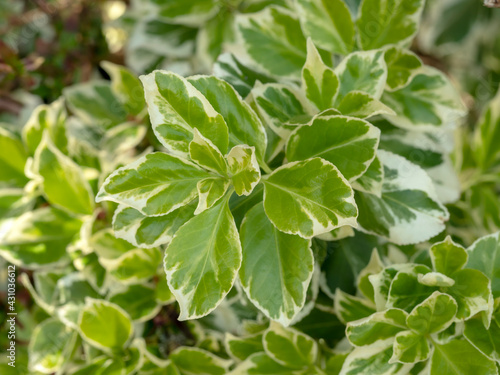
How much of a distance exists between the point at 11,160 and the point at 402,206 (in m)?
0.67

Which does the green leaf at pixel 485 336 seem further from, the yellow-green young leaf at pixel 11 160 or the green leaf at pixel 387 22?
the yellow-green young leaf at pixel 11 160

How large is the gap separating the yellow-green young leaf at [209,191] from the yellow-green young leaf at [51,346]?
0.45m

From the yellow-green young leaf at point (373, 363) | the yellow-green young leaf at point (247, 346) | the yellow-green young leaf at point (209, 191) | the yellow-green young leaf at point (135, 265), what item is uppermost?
the yellow-green young leaf at point (209, 191)

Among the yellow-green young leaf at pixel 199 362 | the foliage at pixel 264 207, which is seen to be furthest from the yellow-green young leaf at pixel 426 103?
the yellow-green young leaf at pixel 199 362

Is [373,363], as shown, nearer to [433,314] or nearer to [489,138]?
[433,314]

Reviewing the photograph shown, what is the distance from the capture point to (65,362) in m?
0.83

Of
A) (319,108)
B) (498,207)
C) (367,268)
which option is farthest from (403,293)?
(498,207)

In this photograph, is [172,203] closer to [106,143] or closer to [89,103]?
[106,143]

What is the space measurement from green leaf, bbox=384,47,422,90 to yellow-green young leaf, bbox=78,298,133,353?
0.50 meters

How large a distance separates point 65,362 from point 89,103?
51 cm

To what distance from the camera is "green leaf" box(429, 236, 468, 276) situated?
0.60 meters

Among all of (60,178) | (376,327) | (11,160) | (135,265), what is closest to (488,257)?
(376,327)

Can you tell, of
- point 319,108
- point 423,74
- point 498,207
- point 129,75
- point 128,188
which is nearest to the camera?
point 128,188

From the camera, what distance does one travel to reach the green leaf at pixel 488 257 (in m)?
0.62
